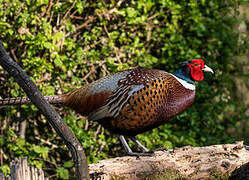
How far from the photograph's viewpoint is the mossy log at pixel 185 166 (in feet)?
9.84

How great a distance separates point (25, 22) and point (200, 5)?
282 centimetres

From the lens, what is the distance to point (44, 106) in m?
2.56

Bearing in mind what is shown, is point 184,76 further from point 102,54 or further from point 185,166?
point 102,54

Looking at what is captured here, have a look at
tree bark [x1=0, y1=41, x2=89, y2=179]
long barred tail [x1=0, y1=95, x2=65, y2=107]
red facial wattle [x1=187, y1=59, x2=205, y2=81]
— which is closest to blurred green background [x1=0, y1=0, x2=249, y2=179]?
long barred tail [x1=0, y1=95, x2=65, y2=107]

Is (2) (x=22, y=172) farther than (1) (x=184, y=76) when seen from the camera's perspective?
No

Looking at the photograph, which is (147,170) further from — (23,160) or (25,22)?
(25,22)

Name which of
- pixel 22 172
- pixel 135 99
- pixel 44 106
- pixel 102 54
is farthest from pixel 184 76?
pixel 22 172

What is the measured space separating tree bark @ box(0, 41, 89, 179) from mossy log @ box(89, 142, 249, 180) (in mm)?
403

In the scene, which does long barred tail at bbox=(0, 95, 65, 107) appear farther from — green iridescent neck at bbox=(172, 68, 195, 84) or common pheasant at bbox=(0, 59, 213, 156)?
green iridescent neck at bbox=(172, 68, 195, 84)

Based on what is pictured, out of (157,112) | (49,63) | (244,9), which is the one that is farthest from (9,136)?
(244,9)

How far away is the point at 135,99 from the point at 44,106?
43.6 inches

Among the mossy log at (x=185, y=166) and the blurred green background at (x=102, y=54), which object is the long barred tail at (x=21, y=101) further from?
the mossy log at (x=185, y=166)

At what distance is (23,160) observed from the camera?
3.09 meters

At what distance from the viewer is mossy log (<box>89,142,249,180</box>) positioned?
3000 mm
